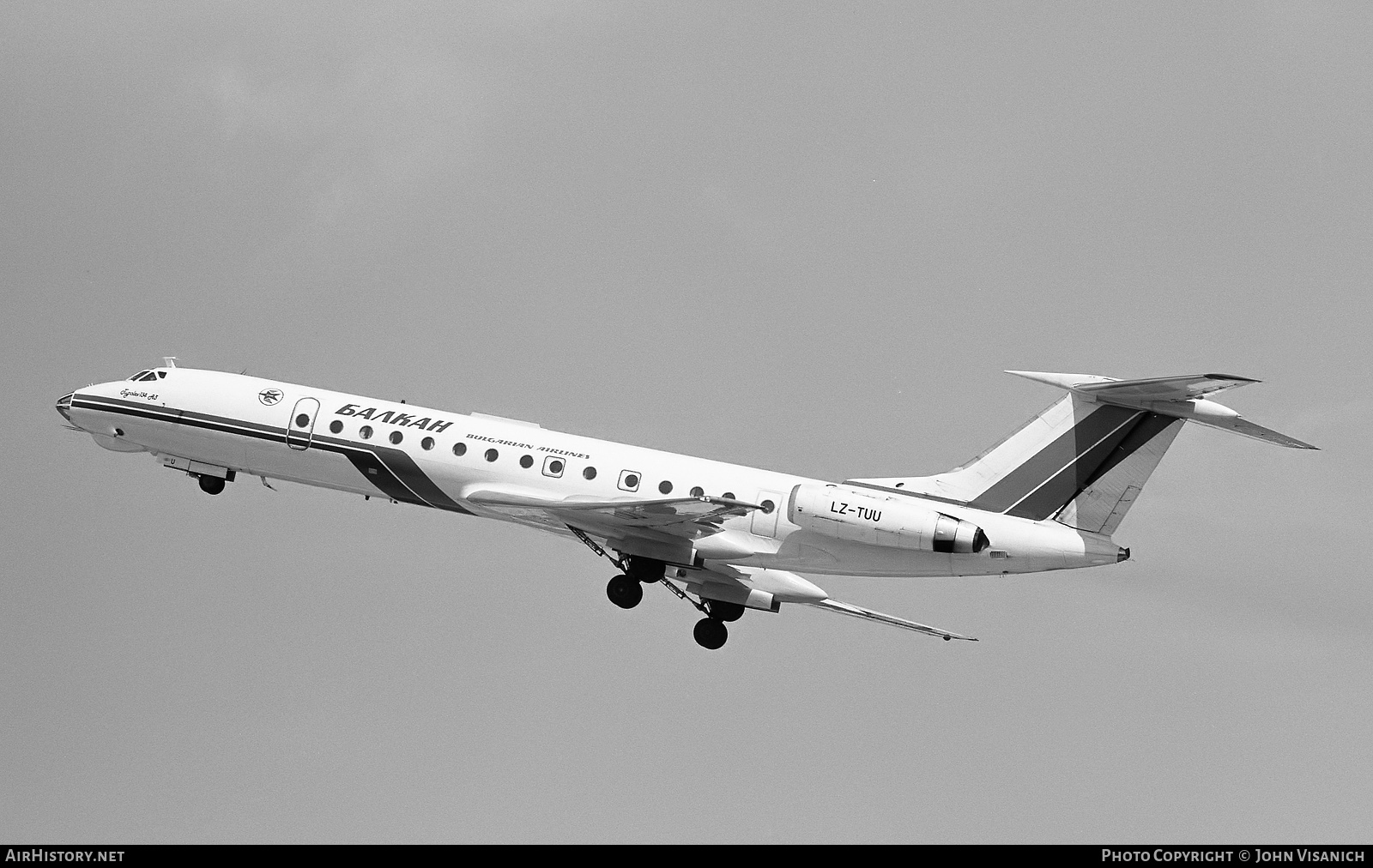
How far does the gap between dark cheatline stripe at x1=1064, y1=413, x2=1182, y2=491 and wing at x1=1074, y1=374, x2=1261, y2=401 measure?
50cm

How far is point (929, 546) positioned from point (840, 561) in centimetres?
208

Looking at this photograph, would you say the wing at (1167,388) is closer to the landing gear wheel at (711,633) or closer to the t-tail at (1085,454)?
the t-tail at (1085,454)

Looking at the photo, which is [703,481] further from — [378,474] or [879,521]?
[378,474]

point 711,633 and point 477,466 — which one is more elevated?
point 477,466

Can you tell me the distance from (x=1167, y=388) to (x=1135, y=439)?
1522 mm

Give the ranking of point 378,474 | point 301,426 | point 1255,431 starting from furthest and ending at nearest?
point 301,426
point 378,474
point 1255,431

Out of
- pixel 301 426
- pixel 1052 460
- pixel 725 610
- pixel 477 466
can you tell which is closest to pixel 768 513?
pixel 725 610

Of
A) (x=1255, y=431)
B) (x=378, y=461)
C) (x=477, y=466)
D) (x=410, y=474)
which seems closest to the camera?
(x=1255, y=431)

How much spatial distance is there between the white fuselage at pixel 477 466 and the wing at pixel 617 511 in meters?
0.23

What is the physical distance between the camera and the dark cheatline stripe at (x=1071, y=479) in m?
35.7

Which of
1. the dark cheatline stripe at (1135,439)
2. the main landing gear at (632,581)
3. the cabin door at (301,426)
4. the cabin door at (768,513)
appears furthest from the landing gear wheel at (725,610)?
the cabin door at (301,426)

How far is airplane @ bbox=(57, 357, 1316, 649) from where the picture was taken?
35.2m

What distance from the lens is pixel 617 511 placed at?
116 feet

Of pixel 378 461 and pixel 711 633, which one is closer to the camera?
pixel 378 461
